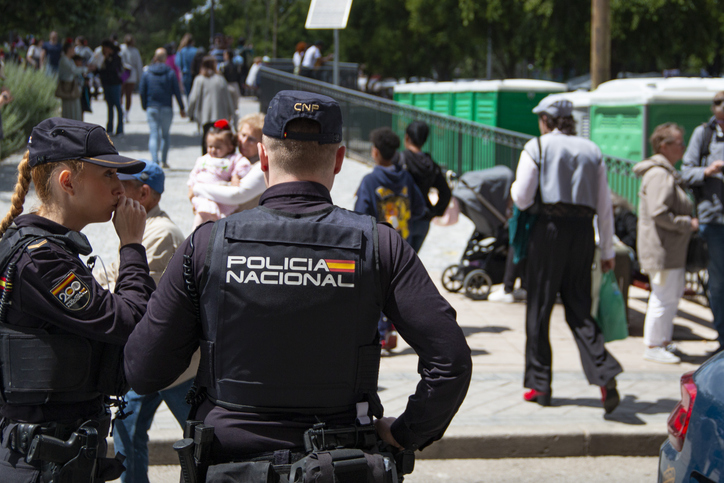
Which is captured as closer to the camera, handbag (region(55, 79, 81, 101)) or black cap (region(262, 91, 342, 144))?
black cap (region(262, 91, 342, 144))

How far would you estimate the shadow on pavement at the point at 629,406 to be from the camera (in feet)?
17.8

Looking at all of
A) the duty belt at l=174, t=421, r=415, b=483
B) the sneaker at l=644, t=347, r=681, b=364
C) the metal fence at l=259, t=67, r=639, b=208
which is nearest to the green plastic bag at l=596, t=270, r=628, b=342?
the sneaker at l=644, t=347, r=681, b=364

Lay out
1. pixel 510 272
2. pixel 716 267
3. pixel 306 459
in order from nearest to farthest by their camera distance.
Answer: pixel 306 459
pixel 716 267
pixel 510 272

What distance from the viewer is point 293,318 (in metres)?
2.13

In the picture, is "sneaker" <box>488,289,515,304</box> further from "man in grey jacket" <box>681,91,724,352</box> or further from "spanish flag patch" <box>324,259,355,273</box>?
"spanish flag patch" <box>324,259,355,273</box>

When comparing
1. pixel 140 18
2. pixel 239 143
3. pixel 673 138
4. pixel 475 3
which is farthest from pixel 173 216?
pixel 140 18

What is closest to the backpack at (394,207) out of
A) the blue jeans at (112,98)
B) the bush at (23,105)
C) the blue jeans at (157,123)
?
the blue jeans at (157,123)

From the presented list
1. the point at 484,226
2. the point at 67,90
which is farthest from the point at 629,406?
the point at 67,90

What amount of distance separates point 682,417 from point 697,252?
419 centimetres

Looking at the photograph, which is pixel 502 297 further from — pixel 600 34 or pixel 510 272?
pixel 600 34

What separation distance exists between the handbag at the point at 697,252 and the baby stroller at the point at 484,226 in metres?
2.26

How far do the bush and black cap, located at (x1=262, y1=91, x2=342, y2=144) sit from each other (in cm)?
1223

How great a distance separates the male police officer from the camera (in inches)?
84.1

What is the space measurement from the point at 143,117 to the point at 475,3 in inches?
545
